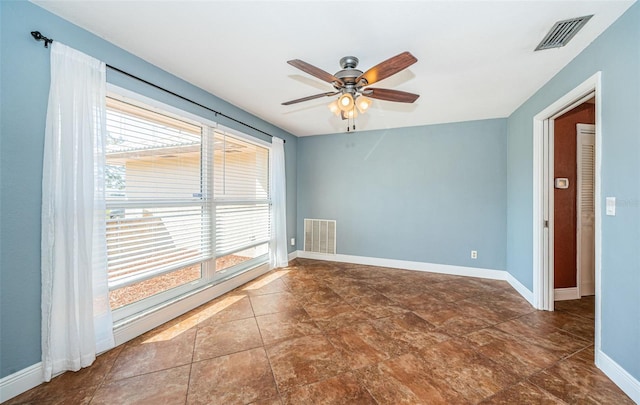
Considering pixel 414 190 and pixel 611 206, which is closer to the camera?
pixel 611 206

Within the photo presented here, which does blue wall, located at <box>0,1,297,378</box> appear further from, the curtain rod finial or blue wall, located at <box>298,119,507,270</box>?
blue wall, located at <box>298,119,507,270</box>

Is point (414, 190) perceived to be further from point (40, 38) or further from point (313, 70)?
point (40, 38)

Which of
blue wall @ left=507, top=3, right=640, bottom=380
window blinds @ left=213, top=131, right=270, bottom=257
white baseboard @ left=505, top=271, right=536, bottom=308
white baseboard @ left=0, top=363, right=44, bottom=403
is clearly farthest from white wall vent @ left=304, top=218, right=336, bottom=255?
white baseboard @ left=0, top=363, right=44, bottom=403

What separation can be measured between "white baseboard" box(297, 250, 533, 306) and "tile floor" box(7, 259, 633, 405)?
40 cm

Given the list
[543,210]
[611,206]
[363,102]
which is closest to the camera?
[611,206]

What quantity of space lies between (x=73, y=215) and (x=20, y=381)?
109 centimetres

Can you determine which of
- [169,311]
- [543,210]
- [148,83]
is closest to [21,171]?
[148,83]

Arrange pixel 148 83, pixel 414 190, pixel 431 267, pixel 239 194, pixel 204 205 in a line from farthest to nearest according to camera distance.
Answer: pixel 414 190 < pixel 431 267 < pixel 239 194 < pixel 204 205 < pixel 148 83

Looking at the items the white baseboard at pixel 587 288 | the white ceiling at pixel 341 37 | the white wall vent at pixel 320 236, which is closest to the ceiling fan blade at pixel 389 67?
the white ceiling at pixel 341 37

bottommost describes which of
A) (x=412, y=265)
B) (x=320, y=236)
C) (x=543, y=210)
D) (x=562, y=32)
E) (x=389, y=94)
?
(x=412, y=265)

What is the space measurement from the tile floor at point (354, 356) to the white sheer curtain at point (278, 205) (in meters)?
1.20

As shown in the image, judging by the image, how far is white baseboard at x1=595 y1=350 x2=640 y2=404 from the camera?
5.00 ft

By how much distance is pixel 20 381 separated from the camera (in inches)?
61.6

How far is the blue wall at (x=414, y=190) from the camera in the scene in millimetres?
3873
